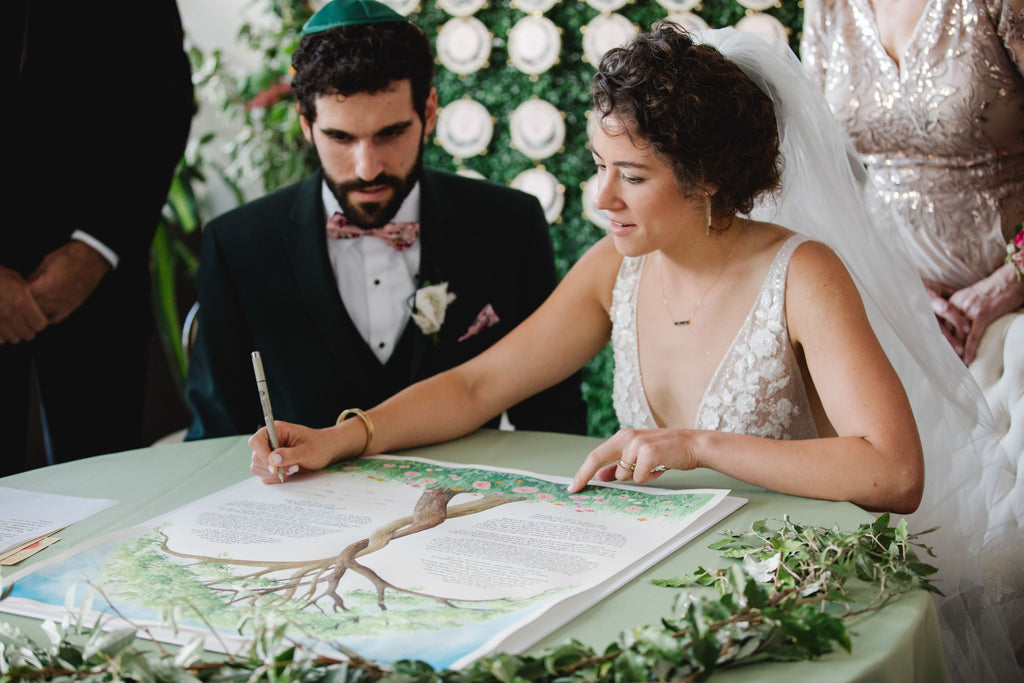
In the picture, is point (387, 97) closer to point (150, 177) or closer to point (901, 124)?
point (150, 177)

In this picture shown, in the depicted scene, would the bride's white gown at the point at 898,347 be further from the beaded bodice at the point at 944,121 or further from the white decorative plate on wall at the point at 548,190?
the white decorative plate on wall at the point at 548,190

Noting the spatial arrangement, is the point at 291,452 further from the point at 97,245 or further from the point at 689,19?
the point at 689,19

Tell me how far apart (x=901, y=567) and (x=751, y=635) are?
29cm

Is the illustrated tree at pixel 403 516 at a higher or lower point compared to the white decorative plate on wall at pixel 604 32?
lower

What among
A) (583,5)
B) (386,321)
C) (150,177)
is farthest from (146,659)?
(583,5)

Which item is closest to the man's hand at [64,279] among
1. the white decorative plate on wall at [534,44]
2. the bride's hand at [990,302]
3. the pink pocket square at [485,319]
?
the pink pocket square at [485,319]

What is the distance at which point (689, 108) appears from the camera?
1861mm

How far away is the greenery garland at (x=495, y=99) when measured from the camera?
4500 mm

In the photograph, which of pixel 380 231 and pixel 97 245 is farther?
pixel 97 245

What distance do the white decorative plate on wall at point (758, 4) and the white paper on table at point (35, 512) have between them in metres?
3.41

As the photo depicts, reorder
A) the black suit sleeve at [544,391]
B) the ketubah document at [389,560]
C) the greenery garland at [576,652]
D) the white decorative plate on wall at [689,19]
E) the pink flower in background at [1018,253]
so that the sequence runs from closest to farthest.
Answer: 1. the greenery garland at [576,652]
2. the ketubah document at [389,560]
3. the pink flower in background at [1018,253]
4. the black suit sleeve at [544,391]
5. the white decorative plate on wall at [689,19]

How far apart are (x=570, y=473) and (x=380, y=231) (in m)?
1.05

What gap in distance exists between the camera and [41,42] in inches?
102

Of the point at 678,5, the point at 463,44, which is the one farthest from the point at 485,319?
the point at 463,44
